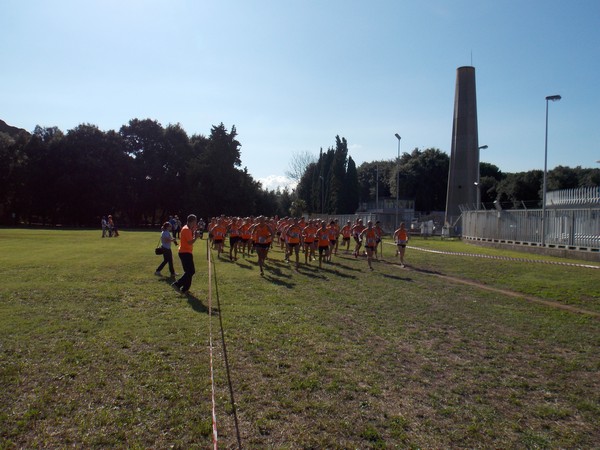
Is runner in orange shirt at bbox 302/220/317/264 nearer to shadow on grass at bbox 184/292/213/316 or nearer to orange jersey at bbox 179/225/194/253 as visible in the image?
orange jersey at bbox 179/225/194/253

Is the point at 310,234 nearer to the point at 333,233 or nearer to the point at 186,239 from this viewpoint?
the point at 333,233

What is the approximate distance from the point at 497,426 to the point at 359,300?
6.65 metres

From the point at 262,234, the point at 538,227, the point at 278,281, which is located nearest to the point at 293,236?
the point at 262,234

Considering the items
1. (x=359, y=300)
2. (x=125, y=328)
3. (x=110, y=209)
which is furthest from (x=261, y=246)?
(x=110, y=209)

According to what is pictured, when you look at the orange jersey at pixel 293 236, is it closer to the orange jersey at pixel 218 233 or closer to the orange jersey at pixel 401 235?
the orange jersey at pixel 401 235

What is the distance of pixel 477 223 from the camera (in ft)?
116

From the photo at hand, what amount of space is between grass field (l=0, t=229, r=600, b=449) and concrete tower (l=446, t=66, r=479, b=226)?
130ft

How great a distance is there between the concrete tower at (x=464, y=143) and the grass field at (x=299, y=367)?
3967cm

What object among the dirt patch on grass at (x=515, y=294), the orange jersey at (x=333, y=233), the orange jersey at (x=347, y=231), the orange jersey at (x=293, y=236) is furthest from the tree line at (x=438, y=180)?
the dirt patch on grass at (x=515, y=294)

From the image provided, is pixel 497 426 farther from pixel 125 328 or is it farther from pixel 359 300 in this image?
pixel 359 300

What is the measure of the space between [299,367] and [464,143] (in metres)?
48.0

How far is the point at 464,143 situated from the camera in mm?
50094

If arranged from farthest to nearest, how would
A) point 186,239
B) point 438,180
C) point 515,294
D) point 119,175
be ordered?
point 438,180, point 119,175, point 515,294, point 186,239

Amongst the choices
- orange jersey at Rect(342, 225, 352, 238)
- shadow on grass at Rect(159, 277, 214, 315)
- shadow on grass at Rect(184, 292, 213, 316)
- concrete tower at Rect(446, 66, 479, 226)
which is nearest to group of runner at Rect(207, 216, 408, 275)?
orange jersey at Rect(342, 225, 352, 238)
